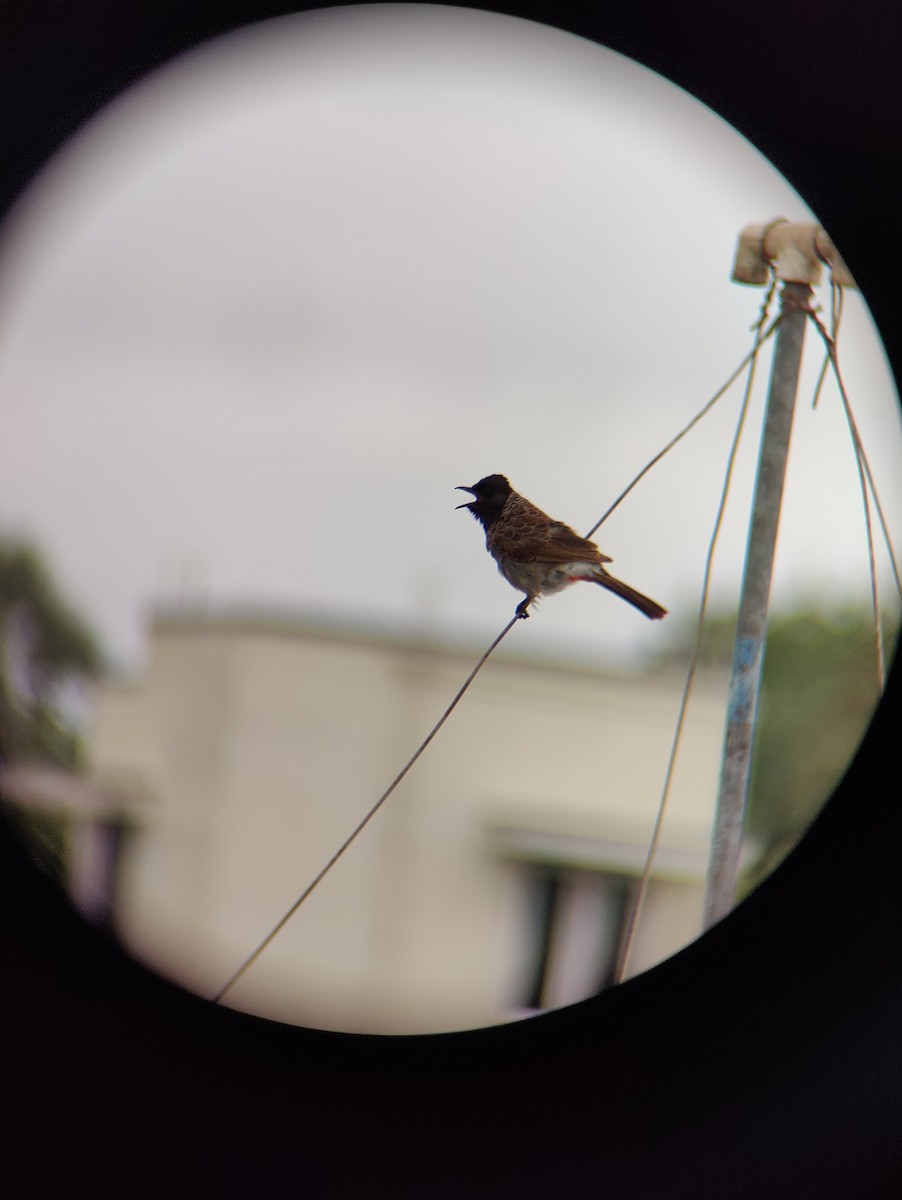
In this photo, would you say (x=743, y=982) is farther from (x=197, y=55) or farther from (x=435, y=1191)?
(x=197, y=55)

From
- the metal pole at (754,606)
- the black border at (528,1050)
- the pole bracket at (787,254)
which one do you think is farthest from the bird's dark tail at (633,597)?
the black border at (528,1050)

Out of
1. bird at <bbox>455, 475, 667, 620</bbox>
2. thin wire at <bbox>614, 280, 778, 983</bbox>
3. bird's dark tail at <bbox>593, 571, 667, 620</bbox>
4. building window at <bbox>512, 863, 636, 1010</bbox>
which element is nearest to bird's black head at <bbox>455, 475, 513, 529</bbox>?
bird at <bbox>455, 475, 667, 620</bbox>

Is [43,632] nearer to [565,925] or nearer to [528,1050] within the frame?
[565,925]

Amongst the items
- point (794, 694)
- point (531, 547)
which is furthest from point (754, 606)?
point (794, 694)

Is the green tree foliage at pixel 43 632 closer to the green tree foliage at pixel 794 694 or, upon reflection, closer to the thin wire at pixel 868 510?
the green tree foliage at pixel 794 694

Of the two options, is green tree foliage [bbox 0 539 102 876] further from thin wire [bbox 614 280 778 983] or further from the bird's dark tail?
thin wire [bbox 614 280 778 983]

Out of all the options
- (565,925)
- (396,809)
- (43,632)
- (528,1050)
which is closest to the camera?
(528,1050)
